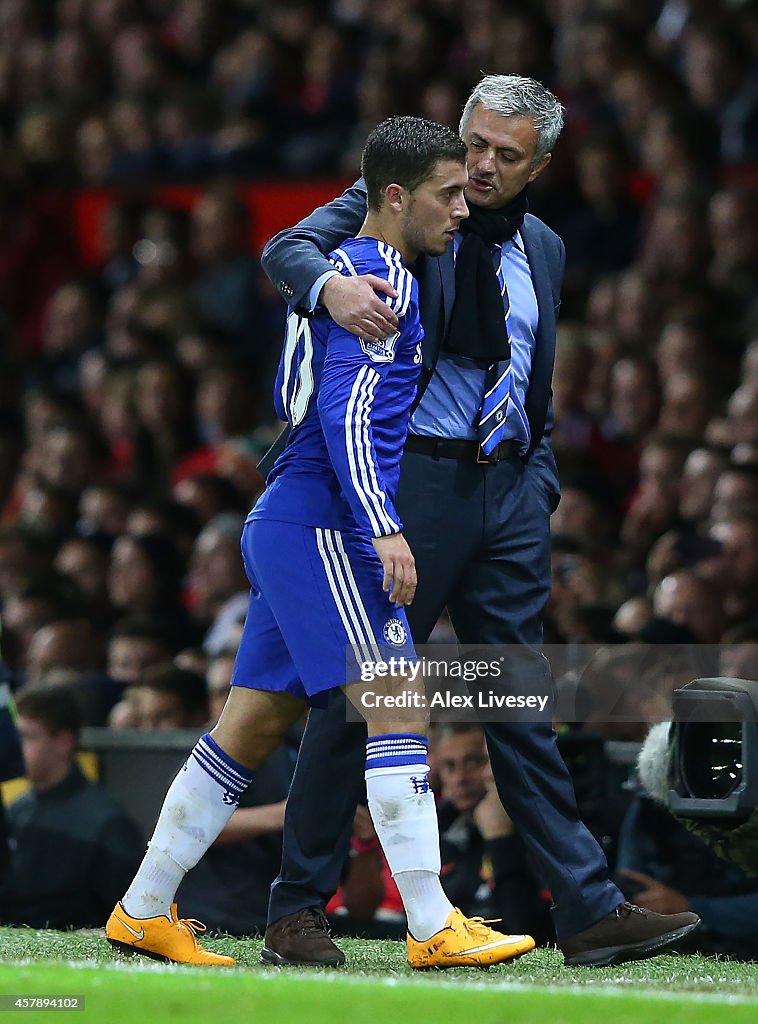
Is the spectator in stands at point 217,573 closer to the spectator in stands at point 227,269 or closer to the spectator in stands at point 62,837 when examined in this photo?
the spectator in stands at point 62,837

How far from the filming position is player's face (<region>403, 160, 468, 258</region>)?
3.80m

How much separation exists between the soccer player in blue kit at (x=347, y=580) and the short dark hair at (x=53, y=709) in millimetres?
2040

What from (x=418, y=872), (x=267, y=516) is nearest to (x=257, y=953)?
(x=418, y=872)

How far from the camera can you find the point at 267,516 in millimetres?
3867

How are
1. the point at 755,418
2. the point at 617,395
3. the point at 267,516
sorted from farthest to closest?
the point at 617,395 < the point at 755,418 < the point at 267,516

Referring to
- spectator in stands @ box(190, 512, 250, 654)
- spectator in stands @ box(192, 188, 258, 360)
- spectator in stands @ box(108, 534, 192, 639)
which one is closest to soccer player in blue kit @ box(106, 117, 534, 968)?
spectator in stands @ box(190, 512, 250, 654)

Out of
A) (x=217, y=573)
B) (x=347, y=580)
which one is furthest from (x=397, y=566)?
(x=217, y=573)

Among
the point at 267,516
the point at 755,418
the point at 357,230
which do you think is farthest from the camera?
the point at 755,418

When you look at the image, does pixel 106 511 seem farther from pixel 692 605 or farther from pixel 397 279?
pixel 397 279

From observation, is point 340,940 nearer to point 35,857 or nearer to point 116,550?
point 35,857

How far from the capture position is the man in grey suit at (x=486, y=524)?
3951 millimetres

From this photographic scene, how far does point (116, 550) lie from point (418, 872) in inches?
→ 178

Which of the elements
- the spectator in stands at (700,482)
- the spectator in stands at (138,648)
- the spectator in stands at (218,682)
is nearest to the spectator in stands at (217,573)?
the spectator in stands at (138,648)

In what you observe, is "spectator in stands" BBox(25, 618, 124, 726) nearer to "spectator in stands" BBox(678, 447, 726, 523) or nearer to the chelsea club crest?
"spectator in stands" BBox(678, 447, 726, 523)
